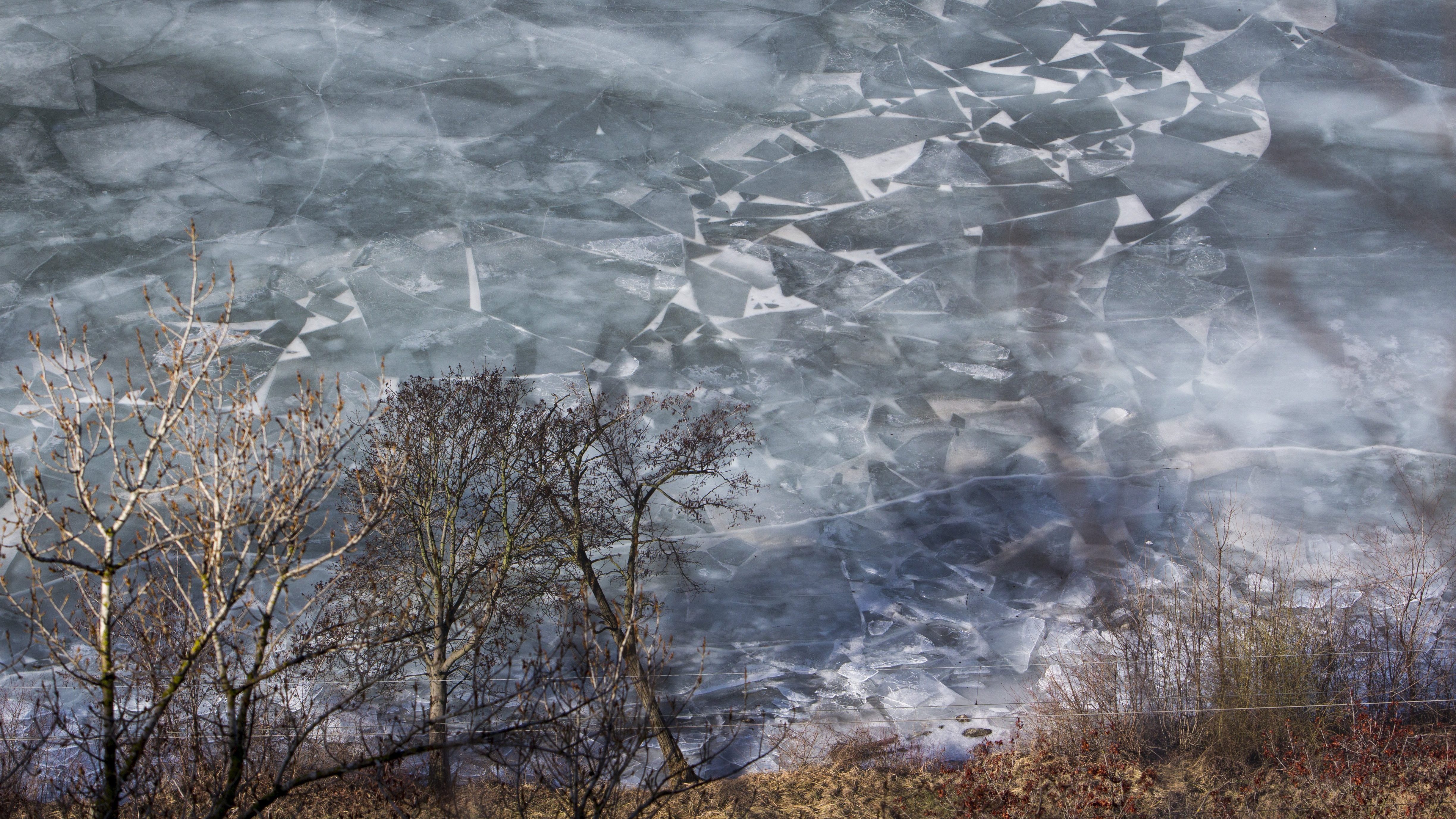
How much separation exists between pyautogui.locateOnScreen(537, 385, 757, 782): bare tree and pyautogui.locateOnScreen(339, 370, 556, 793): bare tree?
24.2 inches

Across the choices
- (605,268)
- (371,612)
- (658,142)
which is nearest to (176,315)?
(605,268)

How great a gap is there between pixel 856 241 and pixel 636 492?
15760 millimetres

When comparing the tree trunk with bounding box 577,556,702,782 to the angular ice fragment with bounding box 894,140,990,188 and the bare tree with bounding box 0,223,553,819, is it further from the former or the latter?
the angular ice fragment with bounding box 894,140,990,188

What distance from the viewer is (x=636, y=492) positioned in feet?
65.6

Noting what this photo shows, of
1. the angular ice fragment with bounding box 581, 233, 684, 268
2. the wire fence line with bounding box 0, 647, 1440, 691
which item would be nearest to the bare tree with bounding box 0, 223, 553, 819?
the wire fence line with bounding box 0, 647, 1440, 691

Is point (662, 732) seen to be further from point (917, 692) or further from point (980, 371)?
point (980, 371)

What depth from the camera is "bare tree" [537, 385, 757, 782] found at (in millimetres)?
18984

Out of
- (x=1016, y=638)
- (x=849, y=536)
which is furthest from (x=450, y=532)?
(x=1016, y=638)

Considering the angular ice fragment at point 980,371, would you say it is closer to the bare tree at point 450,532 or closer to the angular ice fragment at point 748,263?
the angular ice fragment at point 748,263

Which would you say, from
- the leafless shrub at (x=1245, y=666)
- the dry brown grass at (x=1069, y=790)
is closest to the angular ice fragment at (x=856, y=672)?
the leafless shrub at (x=1245, y=666)

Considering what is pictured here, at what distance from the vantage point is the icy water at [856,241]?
28.0 metres

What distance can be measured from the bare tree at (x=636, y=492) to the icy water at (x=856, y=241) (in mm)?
1029

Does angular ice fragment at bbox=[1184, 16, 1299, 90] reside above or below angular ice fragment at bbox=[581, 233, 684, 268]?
above

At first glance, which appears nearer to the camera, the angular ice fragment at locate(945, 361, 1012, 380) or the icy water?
the icy water
